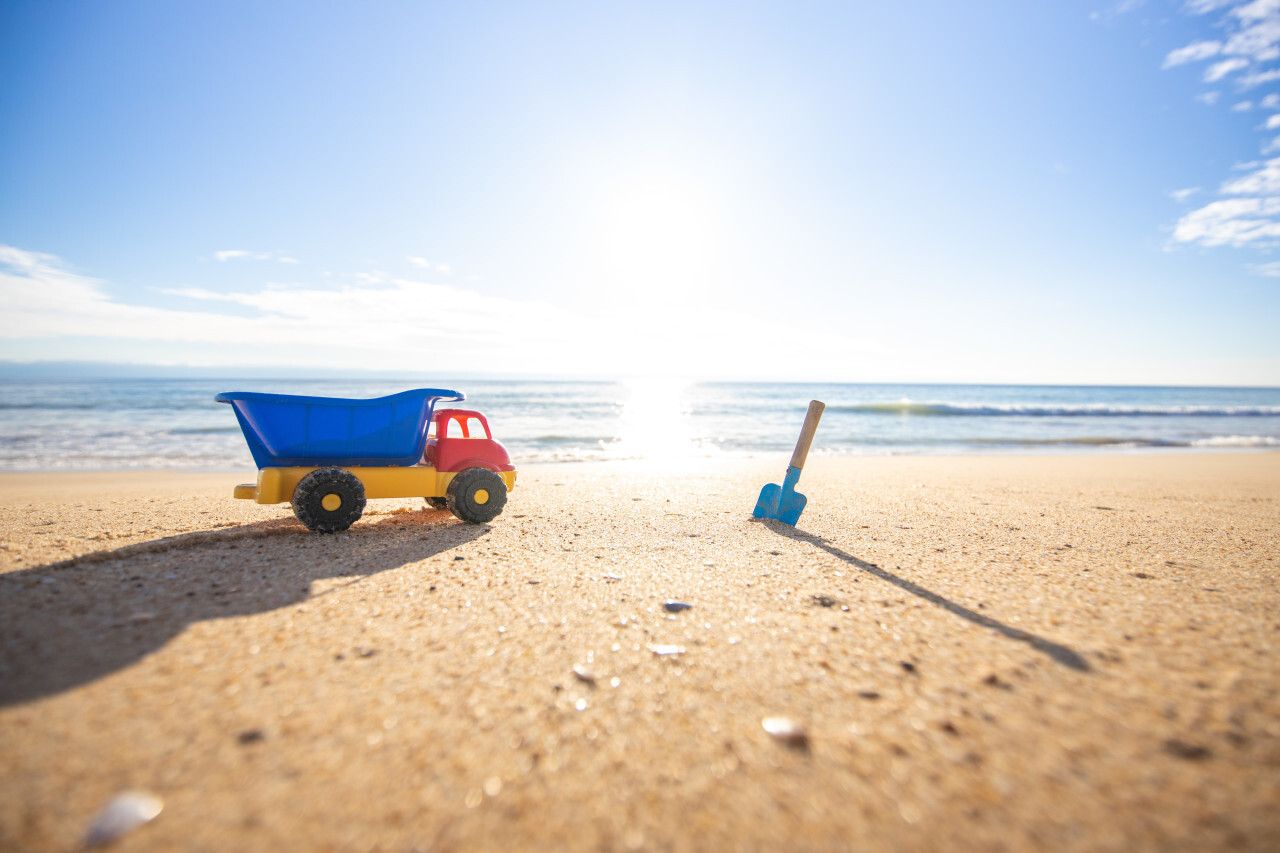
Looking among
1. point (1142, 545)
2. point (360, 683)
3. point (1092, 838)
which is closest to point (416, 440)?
point (360, 683)

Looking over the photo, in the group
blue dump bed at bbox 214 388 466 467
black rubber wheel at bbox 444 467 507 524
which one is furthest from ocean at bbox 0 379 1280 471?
blue dump bed at bbox 214 388 466 467

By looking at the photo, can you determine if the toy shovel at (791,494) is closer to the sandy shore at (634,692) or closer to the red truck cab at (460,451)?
the sandy shore at (634,692)

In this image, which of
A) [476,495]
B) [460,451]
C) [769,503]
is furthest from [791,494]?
[460,451]

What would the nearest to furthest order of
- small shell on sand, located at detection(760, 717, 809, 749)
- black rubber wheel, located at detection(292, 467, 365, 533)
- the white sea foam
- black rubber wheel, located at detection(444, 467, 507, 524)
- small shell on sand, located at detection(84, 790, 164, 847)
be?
small shell on sand, located at detection(84, 790, 164, 847) → small shell on sand, located at detection(760, 717, 809, 749) → black rubber wheel, located at detection(292, 467, 365, 533) → black rubber wheel, located at detection(444, 467, 507, 524) → the white sea foam

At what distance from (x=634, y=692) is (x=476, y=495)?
301 centimetres

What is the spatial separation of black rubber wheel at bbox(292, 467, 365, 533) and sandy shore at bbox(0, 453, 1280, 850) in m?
0.20

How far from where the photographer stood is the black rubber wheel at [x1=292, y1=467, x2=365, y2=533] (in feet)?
13.4

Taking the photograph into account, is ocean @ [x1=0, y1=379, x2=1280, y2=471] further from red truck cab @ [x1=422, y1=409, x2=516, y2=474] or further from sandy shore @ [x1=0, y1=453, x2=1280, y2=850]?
sandy shore @ [x1=0, y1=453, x2=1280, y2=850]

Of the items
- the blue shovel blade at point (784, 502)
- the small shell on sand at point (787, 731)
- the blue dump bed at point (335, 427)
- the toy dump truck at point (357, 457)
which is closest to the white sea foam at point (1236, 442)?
the blue shovel blade at point (784, 502)

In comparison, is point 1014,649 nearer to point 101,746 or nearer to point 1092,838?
point 1092,838

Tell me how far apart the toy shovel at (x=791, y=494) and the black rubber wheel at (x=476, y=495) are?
2.35 meters

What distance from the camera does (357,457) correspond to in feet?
14.7

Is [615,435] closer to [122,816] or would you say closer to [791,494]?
[791,494]

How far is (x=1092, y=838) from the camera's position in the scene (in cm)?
135
